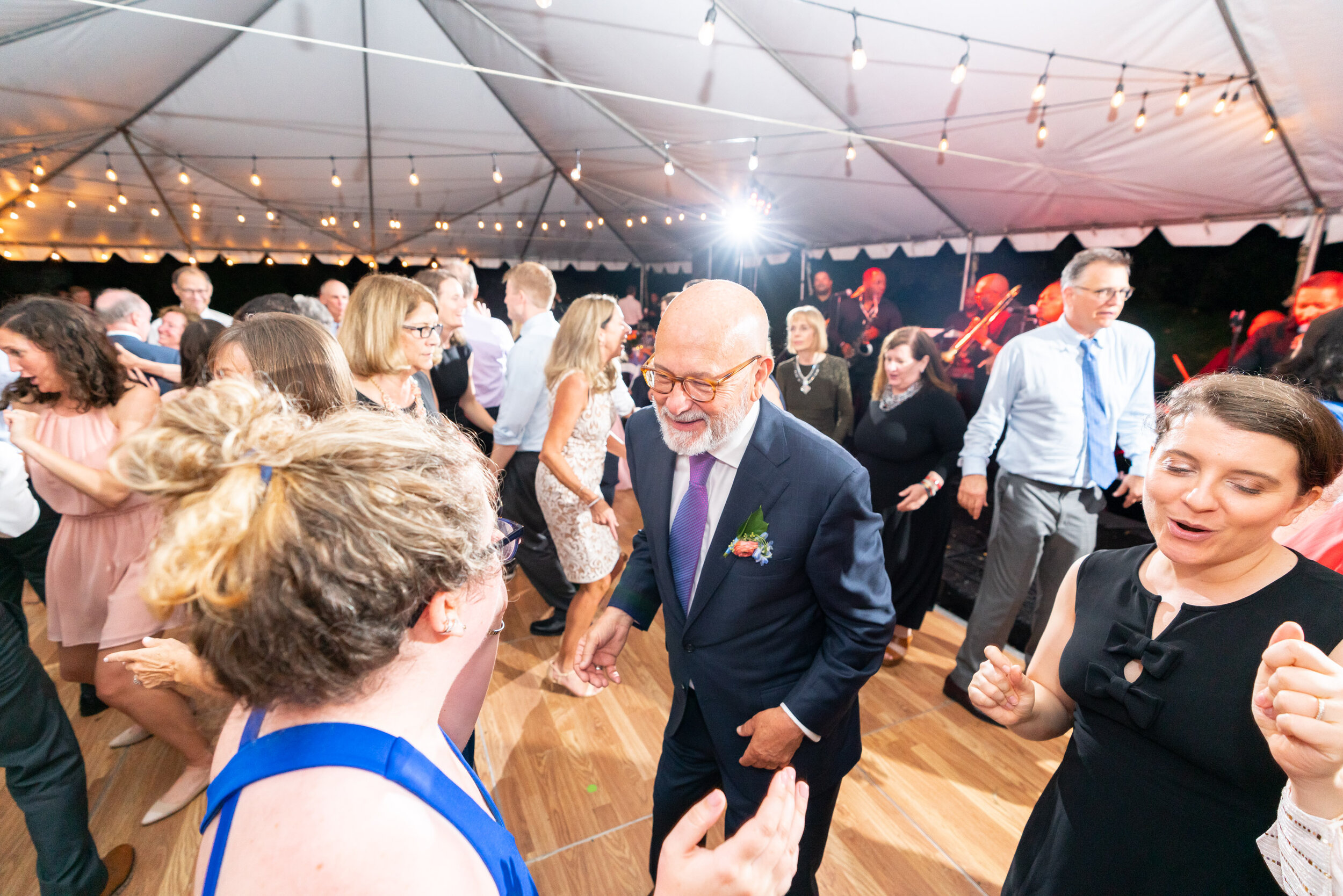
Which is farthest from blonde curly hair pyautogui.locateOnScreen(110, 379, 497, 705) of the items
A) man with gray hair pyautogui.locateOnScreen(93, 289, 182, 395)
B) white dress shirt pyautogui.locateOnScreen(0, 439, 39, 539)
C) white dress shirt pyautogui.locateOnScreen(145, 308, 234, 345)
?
white dress shirt pyautogui.locateOnScreen(145, 308, 234, 345)

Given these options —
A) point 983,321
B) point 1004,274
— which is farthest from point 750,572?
point 1004,274

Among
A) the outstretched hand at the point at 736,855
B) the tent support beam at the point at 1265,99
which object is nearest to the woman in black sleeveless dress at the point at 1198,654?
the outstretched hand at the point at 736,855

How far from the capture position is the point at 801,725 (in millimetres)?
1253

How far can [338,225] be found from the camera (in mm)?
11477

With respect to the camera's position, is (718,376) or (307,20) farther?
(307,20)

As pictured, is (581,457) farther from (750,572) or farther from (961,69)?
(961,69)

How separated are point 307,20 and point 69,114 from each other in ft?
9.99

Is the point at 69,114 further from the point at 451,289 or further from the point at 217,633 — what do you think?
the point at 217,633

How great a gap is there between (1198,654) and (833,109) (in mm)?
5730

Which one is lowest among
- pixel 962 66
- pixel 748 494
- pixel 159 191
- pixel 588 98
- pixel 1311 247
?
pixel 748 494

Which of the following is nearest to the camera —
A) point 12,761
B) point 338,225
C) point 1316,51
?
point 12,761

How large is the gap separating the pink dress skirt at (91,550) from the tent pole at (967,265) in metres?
7.82

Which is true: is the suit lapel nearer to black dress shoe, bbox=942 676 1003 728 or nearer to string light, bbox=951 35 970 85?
black dress shoe, bbox=942 676 1003 728

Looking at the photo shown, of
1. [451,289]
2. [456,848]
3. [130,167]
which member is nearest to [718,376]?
[456,848]
